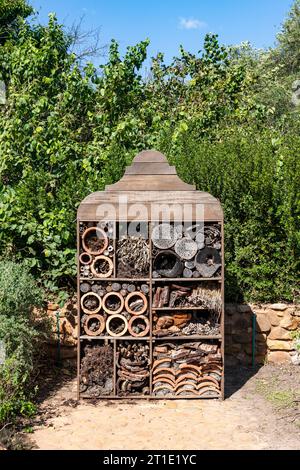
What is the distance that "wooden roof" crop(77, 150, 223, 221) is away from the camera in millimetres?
6105

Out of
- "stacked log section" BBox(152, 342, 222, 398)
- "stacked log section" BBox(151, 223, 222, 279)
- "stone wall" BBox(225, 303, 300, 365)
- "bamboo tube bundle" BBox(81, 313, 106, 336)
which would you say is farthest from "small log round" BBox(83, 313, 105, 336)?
"stone wall" BBox(225, 303, 300, 365)

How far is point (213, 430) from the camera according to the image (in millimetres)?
5422

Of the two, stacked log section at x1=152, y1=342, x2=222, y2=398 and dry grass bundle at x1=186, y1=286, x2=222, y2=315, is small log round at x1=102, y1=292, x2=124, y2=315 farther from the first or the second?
dry grass bundle at x1=186, y1=286, x2=222, y2=315

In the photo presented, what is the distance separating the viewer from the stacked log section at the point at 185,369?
619 centimetres

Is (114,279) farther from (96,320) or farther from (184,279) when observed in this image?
(184,279)

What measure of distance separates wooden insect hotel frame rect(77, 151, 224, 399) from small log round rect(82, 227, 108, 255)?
1 cm

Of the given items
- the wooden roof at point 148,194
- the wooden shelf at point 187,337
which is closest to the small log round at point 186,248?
the wooden roof at point 148,194

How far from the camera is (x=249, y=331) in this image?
304 inches

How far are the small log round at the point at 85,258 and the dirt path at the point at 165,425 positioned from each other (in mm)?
1547

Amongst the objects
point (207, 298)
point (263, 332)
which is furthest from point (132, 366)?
point (263, 332)

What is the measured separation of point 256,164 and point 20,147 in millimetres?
3891

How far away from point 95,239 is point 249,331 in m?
2.78

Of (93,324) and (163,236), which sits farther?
(93,324)

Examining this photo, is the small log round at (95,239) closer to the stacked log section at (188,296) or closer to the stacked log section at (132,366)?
the stacked log section at (188,296)
